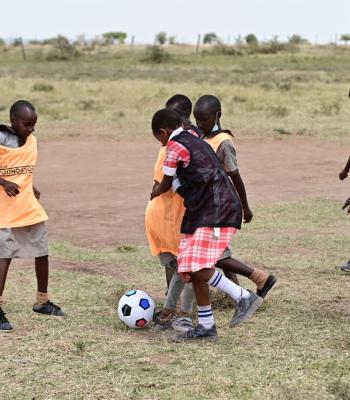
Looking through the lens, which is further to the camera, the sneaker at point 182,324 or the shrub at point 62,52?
the shrub at point 62,52

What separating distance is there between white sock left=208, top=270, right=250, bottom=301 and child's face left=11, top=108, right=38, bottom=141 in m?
1.70

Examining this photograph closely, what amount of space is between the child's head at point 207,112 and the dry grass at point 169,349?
4.65 feet

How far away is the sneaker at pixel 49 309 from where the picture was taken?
19.7 ft

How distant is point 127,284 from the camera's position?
7246 millimetres

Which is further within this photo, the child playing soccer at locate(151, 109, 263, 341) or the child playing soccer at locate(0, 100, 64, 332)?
the child playing soccer at locate(0, 100, 64, 332)

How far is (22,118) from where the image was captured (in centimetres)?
565

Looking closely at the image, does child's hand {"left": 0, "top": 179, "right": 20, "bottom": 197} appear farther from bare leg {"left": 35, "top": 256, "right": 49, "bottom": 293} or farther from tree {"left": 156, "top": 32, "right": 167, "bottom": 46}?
tree {"left": 156, "top": 32, "right": 167, "bottom": 46}

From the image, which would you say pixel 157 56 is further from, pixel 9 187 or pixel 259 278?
pixel 259 278

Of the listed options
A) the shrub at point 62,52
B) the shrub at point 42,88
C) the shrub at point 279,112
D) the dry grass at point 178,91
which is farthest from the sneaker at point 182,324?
the shrub at point 62,52

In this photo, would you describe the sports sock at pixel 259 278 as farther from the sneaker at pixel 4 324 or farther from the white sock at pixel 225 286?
the sneaker at pixel 4 324

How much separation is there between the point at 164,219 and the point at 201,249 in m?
0.56

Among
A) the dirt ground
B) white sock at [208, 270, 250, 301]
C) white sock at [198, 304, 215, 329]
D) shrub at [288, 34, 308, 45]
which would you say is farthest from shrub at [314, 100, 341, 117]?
shrub at [288, 34, 308, 45]

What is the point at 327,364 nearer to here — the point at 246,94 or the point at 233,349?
the point at 233,349

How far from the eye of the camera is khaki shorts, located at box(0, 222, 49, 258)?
5750 millimetres
